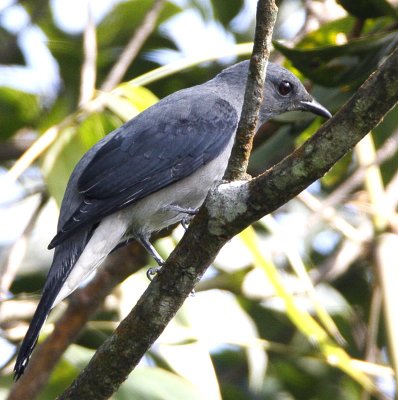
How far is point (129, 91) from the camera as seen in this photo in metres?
5.32

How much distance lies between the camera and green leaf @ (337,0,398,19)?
5066 mm

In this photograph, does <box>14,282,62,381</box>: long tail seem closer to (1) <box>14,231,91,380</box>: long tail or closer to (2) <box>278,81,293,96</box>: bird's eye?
(1) <box>14,231,91,380</box>: long tail

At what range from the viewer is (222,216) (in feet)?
11.8

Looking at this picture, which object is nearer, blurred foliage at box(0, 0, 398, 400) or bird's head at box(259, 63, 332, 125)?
blurred foliage at box(0, 0, 398, 400)

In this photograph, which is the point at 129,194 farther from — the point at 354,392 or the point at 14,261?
the point at 354,392

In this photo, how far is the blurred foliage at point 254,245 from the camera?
5172 millimetres

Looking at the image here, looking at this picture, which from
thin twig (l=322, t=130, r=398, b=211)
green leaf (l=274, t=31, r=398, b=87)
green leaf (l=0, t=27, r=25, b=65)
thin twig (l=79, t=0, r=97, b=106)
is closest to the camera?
green leaf (l=274, t=31, r=398, b=87)

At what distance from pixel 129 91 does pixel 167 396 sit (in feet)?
5.61

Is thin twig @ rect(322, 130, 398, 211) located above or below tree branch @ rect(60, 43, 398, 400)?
above

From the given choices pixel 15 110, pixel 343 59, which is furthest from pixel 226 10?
pixel 343 59

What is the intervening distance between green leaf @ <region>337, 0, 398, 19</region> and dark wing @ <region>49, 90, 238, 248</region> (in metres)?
0.88

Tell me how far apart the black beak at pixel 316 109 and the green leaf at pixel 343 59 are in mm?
342

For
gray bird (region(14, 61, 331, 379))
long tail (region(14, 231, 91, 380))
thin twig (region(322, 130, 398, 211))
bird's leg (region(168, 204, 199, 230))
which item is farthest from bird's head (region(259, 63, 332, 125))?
long tail (region(14, 231, 91, 380))

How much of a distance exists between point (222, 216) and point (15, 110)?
3459 millimetres
